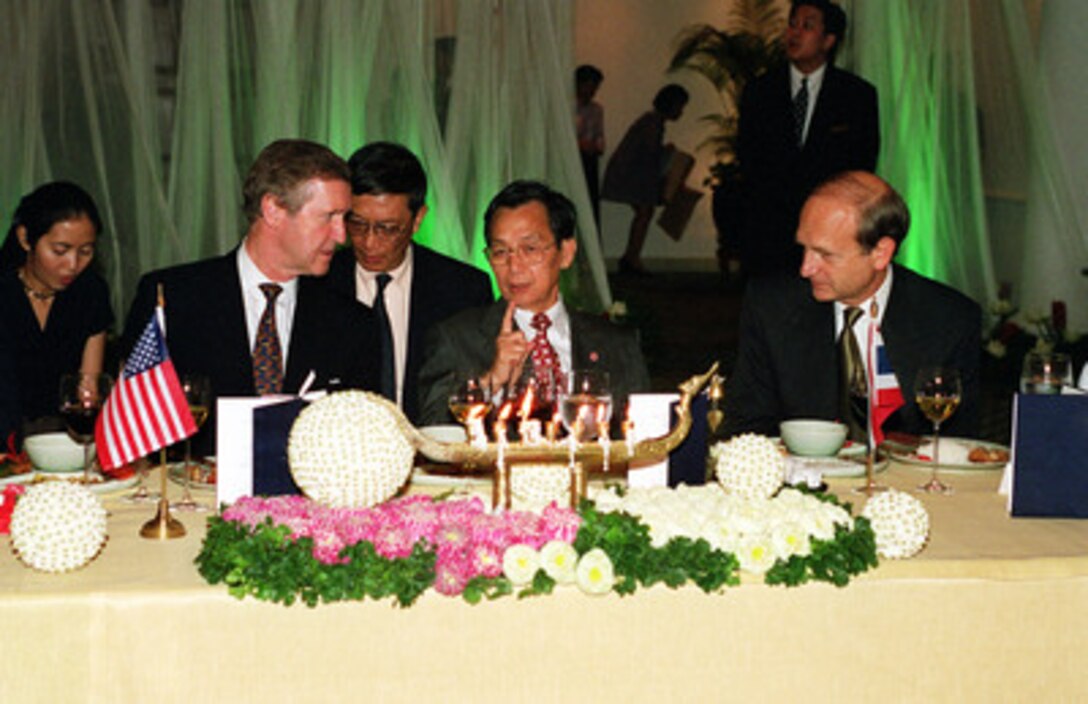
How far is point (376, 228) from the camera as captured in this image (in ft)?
15.1

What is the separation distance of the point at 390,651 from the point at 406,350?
276cm

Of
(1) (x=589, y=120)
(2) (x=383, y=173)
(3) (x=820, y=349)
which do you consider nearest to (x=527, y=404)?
(3) (x=820, y=349)

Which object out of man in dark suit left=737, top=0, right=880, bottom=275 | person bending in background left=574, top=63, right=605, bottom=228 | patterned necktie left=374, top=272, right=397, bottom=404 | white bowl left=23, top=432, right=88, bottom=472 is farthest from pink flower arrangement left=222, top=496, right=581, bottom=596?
person bending in background left=574, top=63, right=605, bottom=228

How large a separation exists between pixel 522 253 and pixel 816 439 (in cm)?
109

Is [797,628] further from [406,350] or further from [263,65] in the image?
[263,65]

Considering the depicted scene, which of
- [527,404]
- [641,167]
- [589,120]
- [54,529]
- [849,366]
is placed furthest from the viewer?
[641,167]

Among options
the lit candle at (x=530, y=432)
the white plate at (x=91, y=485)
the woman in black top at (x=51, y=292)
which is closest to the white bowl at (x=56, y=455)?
the white plate at (x=91, y=485)

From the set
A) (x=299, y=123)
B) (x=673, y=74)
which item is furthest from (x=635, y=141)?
(x=299, y=123)

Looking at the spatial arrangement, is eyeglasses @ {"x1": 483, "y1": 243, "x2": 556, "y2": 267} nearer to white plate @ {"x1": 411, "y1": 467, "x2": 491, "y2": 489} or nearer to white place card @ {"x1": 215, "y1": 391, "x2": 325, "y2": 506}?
white plate @ {"x1": 411, "y1": 467, "x2": 491, "y2": 489}

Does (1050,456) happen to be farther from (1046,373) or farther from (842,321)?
(842,321)

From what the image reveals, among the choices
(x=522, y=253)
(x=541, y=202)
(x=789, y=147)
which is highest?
(x=789, y=147)

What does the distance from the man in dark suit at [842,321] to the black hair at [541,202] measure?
22.6 inches

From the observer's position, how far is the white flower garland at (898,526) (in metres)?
2.35

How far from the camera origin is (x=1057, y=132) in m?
8.12
